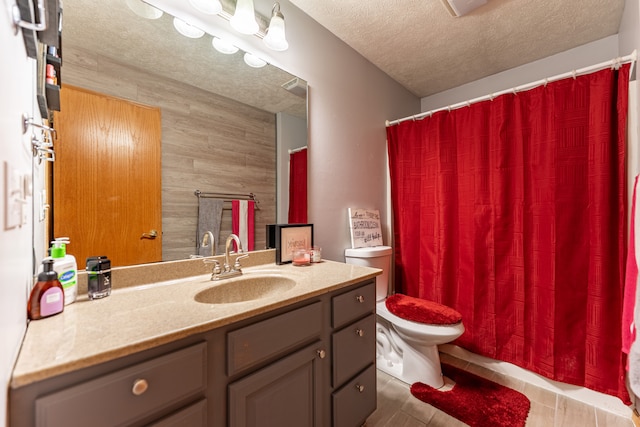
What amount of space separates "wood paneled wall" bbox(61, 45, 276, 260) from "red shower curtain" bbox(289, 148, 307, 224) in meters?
0.18

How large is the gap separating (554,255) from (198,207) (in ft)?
6.74

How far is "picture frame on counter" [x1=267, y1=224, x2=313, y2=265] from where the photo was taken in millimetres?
1544

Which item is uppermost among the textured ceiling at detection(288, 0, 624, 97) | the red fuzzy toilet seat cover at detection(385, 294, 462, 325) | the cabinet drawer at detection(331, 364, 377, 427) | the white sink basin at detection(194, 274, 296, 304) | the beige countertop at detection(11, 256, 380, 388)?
the textured ceiling at detection(288, 0, 624, 97)

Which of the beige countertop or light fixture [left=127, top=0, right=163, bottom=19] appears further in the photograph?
light fixture [left=127, top=0, right=163, bottom=19]

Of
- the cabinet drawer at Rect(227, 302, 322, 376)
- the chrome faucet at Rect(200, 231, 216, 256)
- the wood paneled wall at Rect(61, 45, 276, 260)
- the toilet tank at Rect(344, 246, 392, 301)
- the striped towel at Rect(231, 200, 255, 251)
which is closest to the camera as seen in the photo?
the cabinet drawer at Rect(227, 302, 322, 376)

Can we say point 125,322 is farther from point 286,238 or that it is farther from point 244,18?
point 244,18

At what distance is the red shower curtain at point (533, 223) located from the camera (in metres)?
1.47

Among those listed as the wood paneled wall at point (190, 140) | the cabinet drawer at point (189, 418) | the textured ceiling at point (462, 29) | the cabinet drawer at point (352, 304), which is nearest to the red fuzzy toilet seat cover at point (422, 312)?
the cabinet drawer at point (352, 304)

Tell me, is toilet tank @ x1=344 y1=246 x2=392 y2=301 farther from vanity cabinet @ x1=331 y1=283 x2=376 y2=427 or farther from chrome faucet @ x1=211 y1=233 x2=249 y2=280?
chrome faucet @ x1=211 y1=233 x2=249 y2=280

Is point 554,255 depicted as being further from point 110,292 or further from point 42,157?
point 42,157

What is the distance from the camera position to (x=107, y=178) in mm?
1039

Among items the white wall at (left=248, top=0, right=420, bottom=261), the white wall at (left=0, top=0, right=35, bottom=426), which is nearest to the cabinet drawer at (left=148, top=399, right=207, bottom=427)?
the white wall at (left=0, top=0, right=35, bottom=426)

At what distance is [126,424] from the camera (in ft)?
2.08

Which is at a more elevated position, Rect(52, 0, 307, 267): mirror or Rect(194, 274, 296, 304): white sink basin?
Rect(52, 0, 307, 267): mirror
